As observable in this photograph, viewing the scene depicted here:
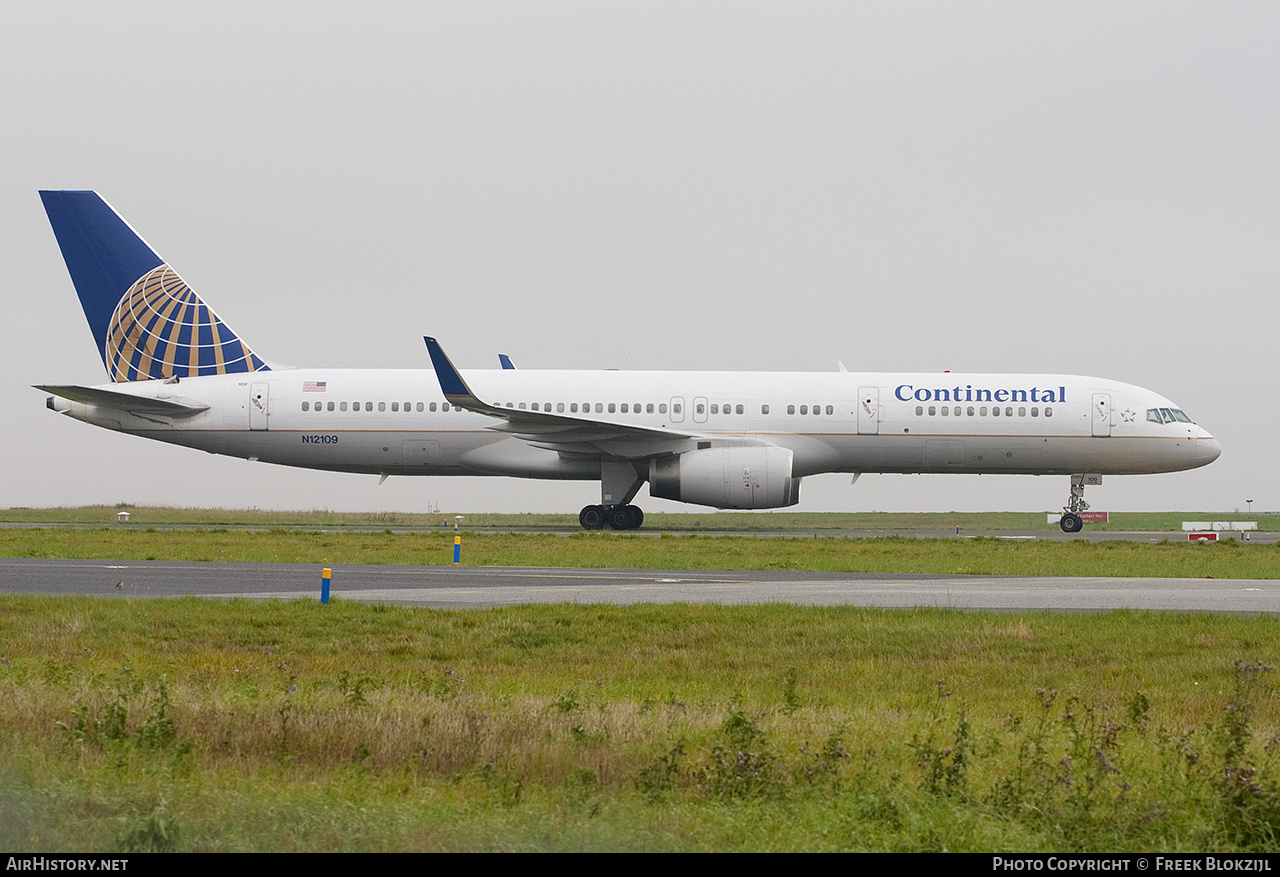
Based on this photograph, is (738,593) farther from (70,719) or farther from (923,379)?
(923,379)

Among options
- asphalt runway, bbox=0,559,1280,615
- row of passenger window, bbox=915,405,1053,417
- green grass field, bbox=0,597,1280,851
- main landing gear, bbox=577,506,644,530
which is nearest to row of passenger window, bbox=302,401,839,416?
row of passenger window, bbox=915,405,1053,417

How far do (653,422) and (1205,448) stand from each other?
16.7 m

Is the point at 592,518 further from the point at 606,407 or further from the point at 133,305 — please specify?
the point at 133,305

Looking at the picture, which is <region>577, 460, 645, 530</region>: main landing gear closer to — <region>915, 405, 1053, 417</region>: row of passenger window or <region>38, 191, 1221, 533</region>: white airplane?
<region>38, 191, 1221, 533</region>: white airplane

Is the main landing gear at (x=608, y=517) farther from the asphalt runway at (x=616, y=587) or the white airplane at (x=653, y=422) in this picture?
the asphalt runway at (x=616, y=587)

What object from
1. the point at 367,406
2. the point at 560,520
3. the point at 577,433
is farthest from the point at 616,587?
the point at 560,520

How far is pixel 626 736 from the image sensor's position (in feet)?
28.3

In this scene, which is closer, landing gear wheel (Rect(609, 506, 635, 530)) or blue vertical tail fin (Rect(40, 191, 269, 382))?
landing gear wheel (Rect(609, 506, 635, 530))

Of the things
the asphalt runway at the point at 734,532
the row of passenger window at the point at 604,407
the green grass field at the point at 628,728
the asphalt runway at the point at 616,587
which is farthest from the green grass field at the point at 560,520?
the green grass field at the point at 628,728

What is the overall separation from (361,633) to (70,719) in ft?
17.0

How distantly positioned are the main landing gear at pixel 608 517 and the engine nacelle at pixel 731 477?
6.31ft

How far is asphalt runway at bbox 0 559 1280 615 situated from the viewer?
17.4 meters
